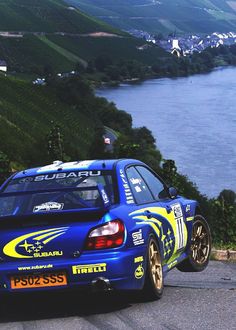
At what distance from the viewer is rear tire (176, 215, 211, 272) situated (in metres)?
9.41

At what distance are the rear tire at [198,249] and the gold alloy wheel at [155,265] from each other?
1685mm

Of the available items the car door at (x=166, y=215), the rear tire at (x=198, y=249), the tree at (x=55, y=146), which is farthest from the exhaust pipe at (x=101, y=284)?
the tree at (x=55, y=146)

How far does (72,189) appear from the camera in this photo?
734 cm

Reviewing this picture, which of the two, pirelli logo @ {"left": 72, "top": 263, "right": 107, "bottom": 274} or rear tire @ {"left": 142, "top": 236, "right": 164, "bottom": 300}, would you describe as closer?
pirelli logo @ {"left": 72, "top": 263, "right": 107, "bottom": 274}

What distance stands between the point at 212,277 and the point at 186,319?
106 inches

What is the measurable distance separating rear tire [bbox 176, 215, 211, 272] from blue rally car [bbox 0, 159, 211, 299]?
1259 millimetres

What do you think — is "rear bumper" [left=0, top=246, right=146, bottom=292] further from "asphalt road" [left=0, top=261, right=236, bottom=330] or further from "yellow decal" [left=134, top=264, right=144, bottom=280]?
"asphalt road" [left=0, top=261, right=236, bottom=330]

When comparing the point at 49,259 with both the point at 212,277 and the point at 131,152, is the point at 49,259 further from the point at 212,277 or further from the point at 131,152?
the point at 131,152

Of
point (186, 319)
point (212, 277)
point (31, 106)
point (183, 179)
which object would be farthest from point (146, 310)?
point (31, 106)

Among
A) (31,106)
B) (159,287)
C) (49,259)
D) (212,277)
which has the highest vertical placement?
(49,259)

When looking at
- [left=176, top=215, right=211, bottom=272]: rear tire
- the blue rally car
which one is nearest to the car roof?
the blue rally car

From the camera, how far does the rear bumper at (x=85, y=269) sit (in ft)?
22.5

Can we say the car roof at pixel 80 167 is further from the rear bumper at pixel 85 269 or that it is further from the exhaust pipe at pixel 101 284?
the exhaust pipe at pixel 101 284

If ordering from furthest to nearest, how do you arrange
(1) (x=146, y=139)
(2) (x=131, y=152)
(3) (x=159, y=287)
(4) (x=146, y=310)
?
(1) (x=146, y=139), (2) (x=131, y=152), (3) (x=159, y=287), (4) (x=146, y=310)
